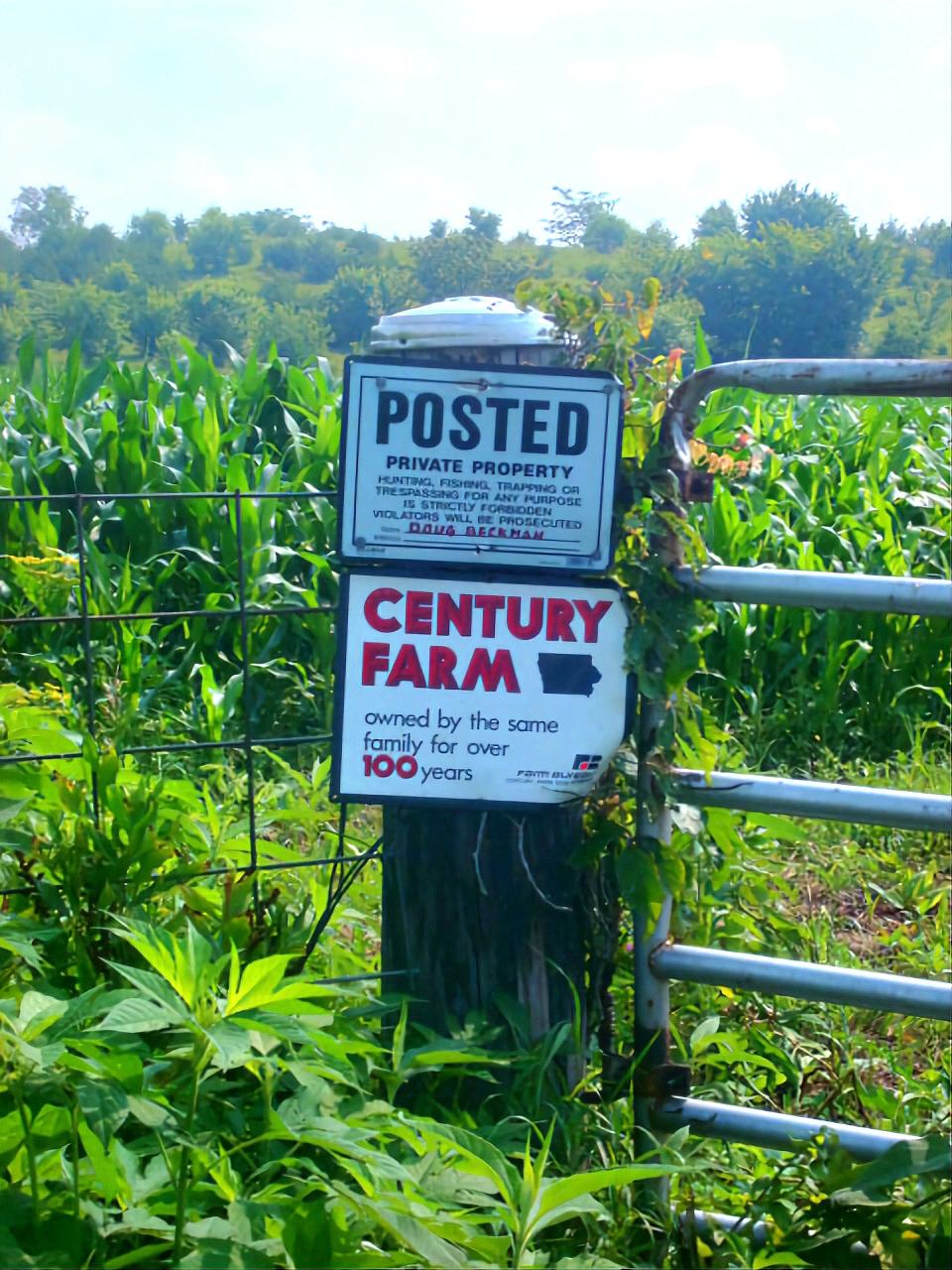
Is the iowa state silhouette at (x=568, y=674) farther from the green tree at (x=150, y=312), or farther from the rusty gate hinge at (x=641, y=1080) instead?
the green tree at (x=150, y=312)

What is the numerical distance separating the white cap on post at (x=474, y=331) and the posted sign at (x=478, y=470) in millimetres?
49

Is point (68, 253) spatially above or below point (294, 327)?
above

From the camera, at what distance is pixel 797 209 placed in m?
65.6

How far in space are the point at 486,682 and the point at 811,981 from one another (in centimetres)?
78

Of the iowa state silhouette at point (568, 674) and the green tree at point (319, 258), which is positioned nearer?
the iowa state silhouette at point (568, 674)

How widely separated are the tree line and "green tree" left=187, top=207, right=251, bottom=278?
0.36 ft

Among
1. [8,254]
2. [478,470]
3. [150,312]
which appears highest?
[8,254]

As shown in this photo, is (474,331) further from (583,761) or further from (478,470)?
(583,761)

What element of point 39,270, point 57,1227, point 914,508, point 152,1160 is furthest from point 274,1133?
point 39,270

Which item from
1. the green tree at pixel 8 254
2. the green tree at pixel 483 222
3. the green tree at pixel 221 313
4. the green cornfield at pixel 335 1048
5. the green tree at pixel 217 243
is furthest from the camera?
the green tree at pixel 217 243

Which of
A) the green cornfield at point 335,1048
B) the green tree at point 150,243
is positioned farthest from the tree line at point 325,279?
the green cornfield at point 335,1048

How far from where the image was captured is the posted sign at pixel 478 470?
2.17m

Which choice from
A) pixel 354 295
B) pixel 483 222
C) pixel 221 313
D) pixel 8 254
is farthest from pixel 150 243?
pixel 483 222

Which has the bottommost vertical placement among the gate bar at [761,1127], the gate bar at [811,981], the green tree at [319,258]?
the gate bar at [761,1127]
